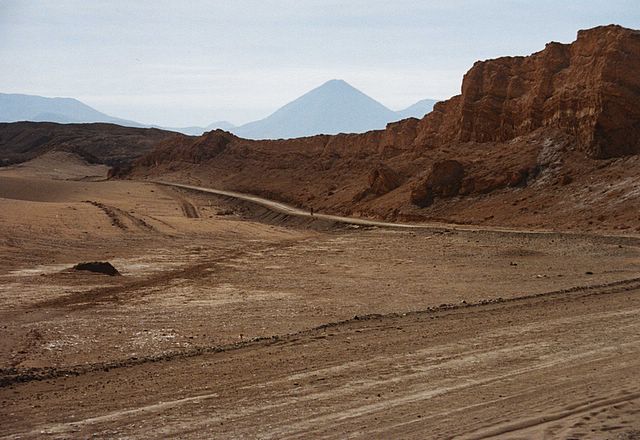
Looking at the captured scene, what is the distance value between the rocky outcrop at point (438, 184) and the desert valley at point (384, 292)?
0.08m

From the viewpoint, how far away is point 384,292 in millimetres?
15391

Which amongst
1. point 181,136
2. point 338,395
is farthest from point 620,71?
point 181,136

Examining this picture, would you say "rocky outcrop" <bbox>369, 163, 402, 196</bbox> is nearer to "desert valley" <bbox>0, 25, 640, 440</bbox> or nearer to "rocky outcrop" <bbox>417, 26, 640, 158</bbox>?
"desert valley" <bbox>0, 25, 640, 440</bbox>

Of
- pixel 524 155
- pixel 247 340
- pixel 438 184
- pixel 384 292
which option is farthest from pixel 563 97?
pixel 247 340

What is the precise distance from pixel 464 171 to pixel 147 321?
26460 millimetres

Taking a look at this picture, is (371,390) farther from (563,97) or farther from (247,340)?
(563,97)

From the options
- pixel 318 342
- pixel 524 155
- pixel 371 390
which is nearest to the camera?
pixel 371 390

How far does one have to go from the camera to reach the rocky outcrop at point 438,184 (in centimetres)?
3497

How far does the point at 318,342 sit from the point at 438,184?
86.4ft

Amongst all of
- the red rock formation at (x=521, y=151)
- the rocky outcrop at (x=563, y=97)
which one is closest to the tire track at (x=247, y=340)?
the red rock formation at (x=521, y=151)

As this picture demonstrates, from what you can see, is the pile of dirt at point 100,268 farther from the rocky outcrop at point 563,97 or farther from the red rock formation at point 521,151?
the rocky outcrop at point 563,97

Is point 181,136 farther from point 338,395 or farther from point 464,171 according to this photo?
point 338,395

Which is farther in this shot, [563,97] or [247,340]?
[563,97]

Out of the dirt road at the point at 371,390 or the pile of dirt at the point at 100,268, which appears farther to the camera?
the pile of dirt at the point at 100,268
